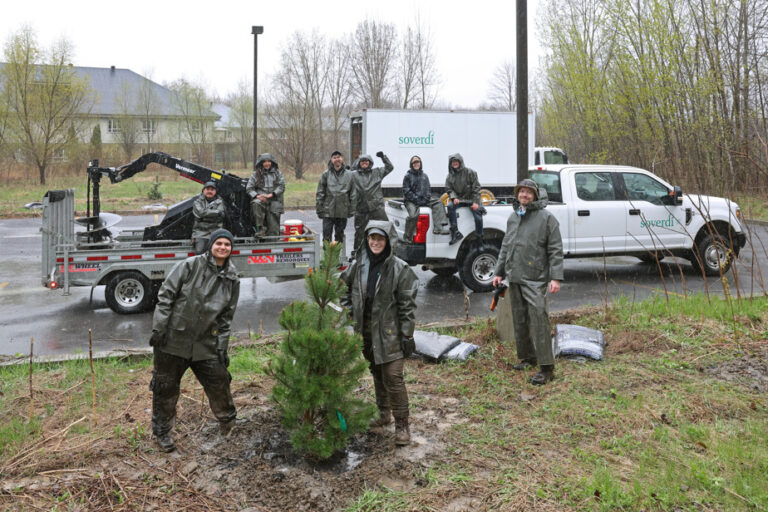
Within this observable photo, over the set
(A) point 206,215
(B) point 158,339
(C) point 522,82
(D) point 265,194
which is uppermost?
(C) point 522,82

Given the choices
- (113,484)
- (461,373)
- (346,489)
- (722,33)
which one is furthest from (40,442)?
(722,33)

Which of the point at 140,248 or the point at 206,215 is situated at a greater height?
the point at 206,215

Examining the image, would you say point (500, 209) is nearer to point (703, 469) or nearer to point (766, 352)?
point (766, 352)

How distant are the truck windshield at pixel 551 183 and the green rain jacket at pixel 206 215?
503cm

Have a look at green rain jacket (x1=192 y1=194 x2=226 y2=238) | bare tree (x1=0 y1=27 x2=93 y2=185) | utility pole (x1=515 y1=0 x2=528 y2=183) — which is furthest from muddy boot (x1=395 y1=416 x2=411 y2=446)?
bare tree (x1=0 y1=27 x2=93 y2=185)

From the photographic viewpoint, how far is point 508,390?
5730 millimetres

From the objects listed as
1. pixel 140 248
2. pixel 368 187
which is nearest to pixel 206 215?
pixel 140 248

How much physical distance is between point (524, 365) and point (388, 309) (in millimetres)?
2127

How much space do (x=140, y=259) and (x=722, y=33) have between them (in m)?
20.7

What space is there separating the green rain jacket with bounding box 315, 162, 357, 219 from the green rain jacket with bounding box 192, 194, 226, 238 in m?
1.79

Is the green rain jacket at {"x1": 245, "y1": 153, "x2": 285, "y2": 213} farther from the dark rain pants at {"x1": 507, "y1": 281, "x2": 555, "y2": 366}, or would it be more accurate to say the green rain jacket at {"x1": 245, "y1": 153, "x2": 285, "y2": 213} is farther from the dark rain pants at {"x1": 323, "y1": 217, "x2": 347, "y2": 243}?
the dark rain pants at {"x1": 507, "y1": 281, "x2": 555, "y2": 366}

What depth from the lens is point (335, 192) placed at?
10.5m

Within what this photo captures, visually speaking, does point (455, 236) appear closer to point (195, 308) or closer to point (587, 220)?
point (587, 220)

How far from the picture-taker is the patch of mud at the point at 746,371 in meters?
5.70
